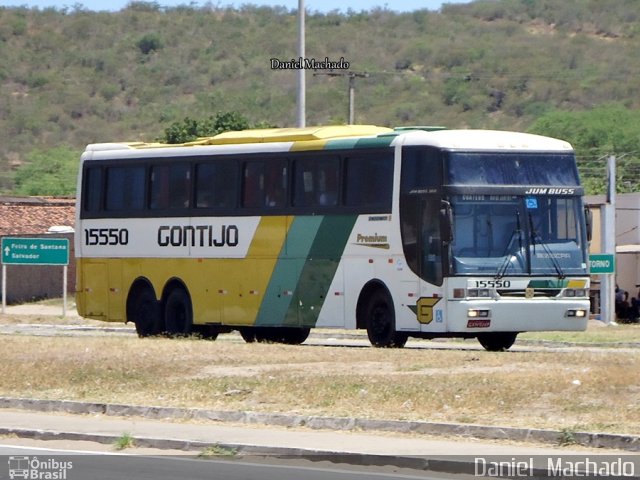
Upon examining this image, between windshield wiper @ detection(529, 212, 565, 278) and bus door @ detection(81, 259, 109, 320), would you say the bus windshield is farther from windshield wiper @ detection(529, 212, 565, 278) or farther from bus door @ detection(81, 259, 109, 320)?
bus door @ detection(81, 259, 109, 320)

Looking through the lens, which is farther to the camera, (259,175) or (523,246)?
(259,175)

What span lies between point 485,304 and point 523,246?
4.18 feet

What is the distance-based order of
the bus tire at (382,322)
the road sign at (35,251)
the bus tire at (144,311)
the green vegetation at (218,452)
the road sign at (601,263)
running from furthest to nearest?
the road sign at (35,251) < the road sign at (601,263) < the bus tire at (144,311) < the bus tire at (382,322) < the green vegetation at (218,452)

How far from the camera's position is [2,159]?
99.2 meters

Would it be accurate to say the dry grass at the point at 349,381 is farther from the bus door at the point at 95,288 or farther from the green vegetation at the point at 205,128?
the green vegetation at the point at 205,128

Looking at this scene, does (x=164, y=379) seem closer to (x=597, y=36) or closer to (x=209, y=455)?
(x=209, y=455)

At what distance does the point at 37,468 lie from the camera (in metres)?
14.2

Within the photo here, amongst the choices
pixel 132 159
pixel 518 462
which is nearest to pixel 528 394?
pixel 518 462

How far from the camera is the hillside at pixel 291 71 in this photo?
4193 inches

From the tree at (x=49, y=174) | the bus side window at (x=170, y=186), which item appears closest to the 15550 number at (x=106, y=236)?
A: the bus side window at (x=170, y=186)

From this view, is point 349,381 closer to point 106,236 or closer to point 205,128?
point 106,236

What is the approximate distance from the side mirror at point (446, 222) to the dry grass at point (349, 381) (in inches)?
91.8

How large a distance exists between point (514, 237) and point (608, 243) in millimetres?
20639

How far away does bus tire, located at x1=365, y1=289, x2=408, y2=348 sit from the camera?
26.6 metres
